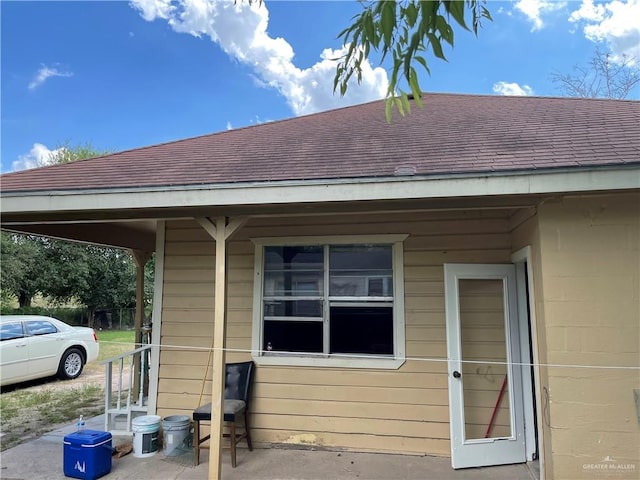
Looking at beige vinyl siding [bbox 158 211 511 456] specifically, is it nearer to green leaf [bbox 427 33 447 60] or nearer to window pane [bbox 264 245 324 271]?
window pane [bbox 264 245 324 271]

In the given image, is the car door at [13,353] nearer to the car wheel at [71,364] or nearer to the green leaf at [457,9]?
the car wheel at [71,364]

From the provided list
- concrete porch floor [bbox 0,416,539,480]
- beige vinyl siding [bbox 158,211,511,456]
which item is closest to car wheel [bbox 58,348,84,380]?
concrete porch floor [bbox 0,416,539,480]

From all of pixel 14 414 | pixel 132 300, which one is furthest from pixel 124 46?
pixel 14 414

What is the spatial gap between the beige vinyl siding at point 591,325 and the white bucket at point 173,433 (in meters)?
3.28

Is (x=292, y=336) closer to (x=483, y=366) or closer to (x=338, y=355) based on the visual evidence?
(x=338, y=355)

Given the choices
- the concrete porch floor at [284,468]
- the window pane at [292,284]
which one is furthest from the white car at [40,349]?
the window pane at [292,284]

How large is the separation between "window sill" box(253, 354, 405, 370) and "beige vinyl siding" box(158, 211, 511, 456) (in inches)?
2.3

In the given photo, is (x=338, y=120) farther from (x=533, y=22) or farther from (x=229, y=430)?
(x=533, y=22)

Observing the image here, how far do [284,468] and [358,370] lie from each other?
3.68 ft

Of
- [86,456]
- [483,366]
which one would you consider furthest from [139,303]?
[483,366]

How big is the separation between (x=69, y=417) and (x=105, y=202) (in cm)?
380

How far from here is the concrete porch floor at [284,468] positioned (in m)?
3.67

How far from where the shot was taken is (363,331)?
437 cm

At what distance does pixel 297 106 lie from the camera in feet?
102
